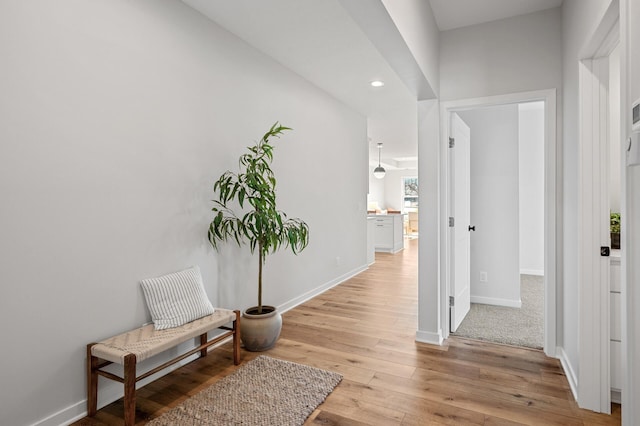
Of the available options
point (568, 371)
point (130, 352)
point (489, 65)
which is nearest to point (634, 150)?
point (568, 371)

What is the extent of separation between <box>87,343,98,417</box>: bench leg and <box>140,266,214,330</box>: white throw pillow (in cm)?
36

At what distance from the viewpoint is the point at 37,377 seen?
5.85 ft

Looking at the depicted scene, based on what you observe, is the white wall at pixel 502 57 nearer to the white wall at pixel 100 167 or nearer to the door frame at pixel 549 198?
the door frame at pixel 549 198

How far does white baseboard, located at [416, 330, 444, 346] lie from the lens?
295 cm

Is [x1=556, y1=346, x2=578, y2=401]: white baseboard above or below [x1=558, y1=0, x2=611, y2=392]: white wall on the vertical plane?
below

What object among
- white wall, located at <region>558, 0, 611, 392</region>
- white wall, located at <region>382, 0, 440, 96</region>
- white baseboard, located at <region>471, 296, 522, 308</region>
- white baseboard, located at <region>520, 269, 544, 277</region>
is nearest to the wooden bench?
white wall, located at <region>382, 0, 440, 96</region>

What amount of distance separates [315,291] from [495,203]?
2311 millimetres

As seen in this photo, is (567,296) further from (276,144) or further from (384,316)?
(276,144)

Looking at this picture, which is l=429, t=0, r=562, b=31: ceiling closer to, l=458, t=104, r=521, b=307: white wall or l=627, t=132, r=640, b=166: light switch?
l=458, t=104, r=521, b=307: white wall

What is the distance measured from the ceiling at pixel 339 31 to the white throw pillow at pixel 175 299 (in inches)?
75.9

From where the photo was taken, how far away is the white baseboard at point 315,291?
3857 mm

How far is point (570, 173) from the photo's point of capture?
2354 mm

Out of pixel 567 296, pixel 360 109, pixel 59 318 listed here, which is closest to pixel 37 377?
pixel 59 318

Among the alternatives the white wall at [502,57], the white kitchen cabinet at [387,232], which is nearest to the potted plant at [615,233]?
the white wall at [502,57]
